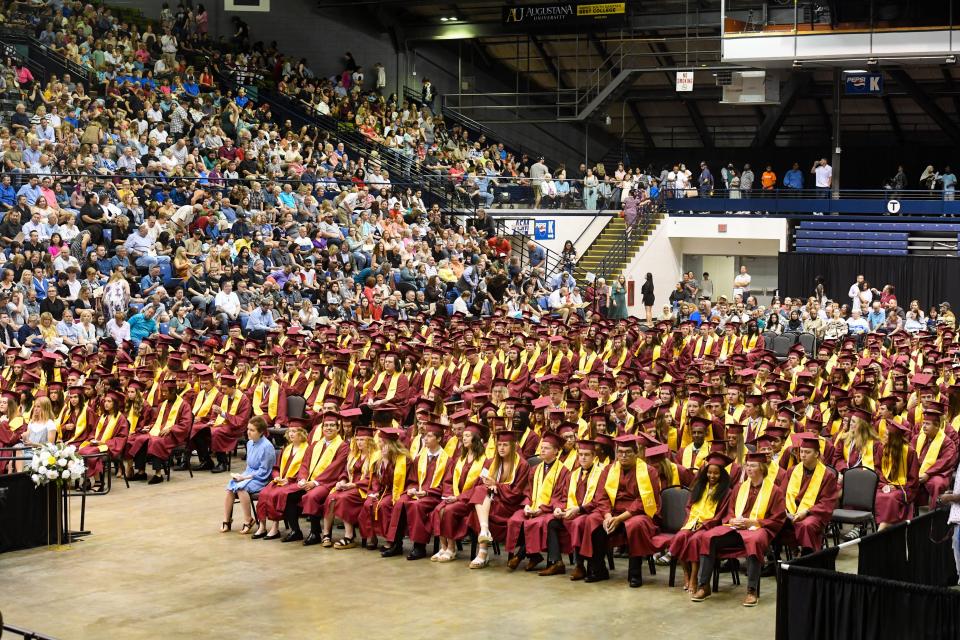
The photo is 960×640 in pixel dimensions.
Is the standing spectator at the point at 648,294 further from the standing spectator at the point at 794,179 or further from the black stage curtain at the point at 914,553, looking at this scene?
the black stage curtain at the point at 914,553

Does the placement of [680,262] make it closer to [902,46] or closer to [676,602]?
[902,46]

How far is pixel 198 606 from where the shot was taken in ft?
34.5

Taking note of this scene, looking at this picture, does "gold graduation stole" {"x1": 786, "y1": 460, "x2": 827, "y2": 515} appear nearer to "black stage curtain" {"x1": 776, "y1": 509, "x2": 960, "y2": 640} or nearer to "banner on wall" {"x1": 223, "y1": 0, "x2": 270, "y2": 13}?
"black stage curtain" {"x1": 776, "y1": 509, "x2": 960, "y2": 640}

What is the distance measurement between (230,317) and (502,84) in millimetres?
21426

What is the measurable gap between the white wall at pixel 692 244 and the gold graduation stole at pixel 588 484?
22.0 meters

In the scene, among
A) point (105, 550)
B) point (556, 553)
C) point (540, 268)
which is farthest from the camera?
point (540, 268)

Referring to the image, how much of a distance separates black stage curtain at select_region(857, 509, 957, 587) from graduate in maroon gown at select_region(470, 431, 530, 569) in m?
3.65

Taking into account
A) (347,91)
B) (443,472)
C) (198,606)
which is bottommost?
(198,606)

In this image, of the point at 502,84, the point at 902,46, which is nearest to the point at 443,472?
the point at 902,46

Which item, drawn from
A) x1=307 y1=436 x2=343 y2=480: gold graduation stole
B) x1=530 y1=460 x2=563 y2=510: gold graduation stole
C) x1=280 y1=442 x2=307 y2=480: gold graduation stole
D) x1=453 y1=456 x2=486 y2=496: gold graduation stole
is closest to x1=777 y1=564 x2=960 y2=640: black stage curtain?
x1=530 y1=460 x2=563 y2=510: gold graduation stole

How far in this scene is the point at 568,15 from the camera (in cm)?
3569

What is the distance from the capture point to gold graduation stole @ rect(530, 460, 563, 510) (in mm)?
11727

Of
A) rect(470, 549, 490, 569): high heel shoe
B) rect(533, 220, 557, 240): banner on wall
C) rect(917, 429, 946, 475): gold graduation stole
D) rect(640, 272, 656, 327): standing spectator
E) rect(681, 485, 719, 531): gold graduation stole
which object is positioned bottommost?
rect(470, 549, 490, 569): high heel shoe

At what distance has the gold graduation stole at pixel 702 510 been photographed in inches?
433
